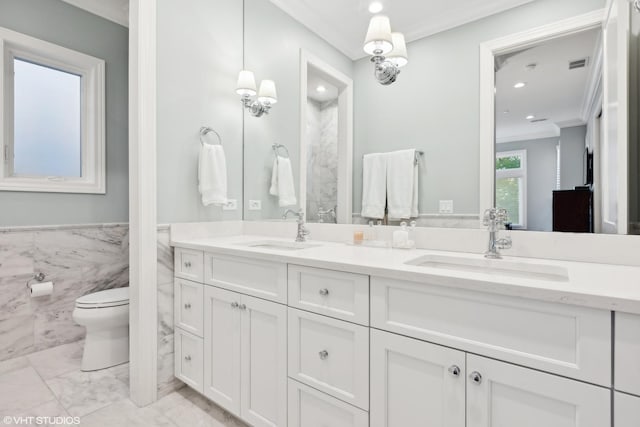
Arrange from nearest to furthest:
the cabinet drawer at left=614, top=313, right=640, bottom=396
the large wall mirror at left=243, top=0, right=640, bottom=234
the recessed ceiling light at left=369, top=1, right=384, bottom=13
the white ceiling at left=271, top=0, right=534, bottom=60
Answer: the cabinet drawer at left=614, top=313, right=640, bottom=396, the large wall mirror at left=243, top=0, right=640, bottom=234, the white ceiling at left=271, top=0, right=534, bottom=60, the recessed ceiling light at left=369, top=1, right=384, bottom=13

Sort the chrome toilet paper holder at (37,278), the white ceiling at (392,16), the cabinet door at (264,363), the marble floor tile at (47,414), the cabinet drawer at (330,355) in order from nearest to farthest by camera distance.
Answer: the cabinet drawer at (330,355) < the cabinet door at (264,363) < the white ceiling at (392,16) < the marble floor tile at (47,414) < the chrome toilet paper holder at (37,278)

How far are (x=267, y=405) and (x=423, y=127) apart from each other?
146 cm

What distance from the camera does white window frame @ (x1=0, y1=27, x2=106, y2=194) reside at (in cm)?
221

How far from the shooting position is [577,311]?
2.41 ft

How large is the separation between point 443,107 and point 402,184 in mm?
412

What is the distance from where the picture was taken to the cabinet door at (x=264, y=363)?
4.20 feet

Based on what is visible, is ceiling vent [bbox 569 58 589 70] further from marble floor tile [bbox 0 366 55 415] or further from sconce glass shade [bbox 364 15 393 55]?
marble floor tile [bbox 0 366 55 415]

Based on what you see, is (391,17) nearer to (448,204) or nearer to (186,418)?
(448,204)

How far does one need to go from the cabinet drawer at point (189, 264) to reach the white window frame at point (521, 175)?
1.49 metres

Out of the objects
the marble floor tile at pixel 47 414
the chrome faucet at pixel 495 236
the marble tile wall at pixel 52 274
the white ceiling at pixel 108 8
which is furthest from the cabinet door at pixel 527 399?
the white ceiling at pixel 108 8

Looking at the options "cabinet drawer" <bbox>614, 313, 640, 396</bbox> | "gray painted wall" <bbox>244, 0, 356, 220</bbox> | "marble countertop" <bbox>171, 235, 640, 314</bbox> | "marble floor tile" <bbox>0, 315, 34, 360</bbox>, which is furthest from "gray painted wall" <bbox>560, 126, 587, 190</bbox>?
"marble floor tile" <bbox>0, 315, 34, 360</bbox>

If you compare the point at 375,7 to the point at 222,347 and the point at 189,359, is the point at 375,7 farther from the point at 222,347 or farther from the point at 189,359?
the point at 189,359

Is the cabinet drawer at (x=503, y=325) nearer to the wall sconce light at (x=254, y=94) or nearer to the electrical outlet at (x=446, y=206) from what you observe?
the electrical outlet at (x=446, y=206)

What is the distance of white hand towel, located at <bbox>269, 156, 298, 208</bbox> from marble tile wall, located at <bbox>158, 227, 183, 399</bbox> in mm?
742
